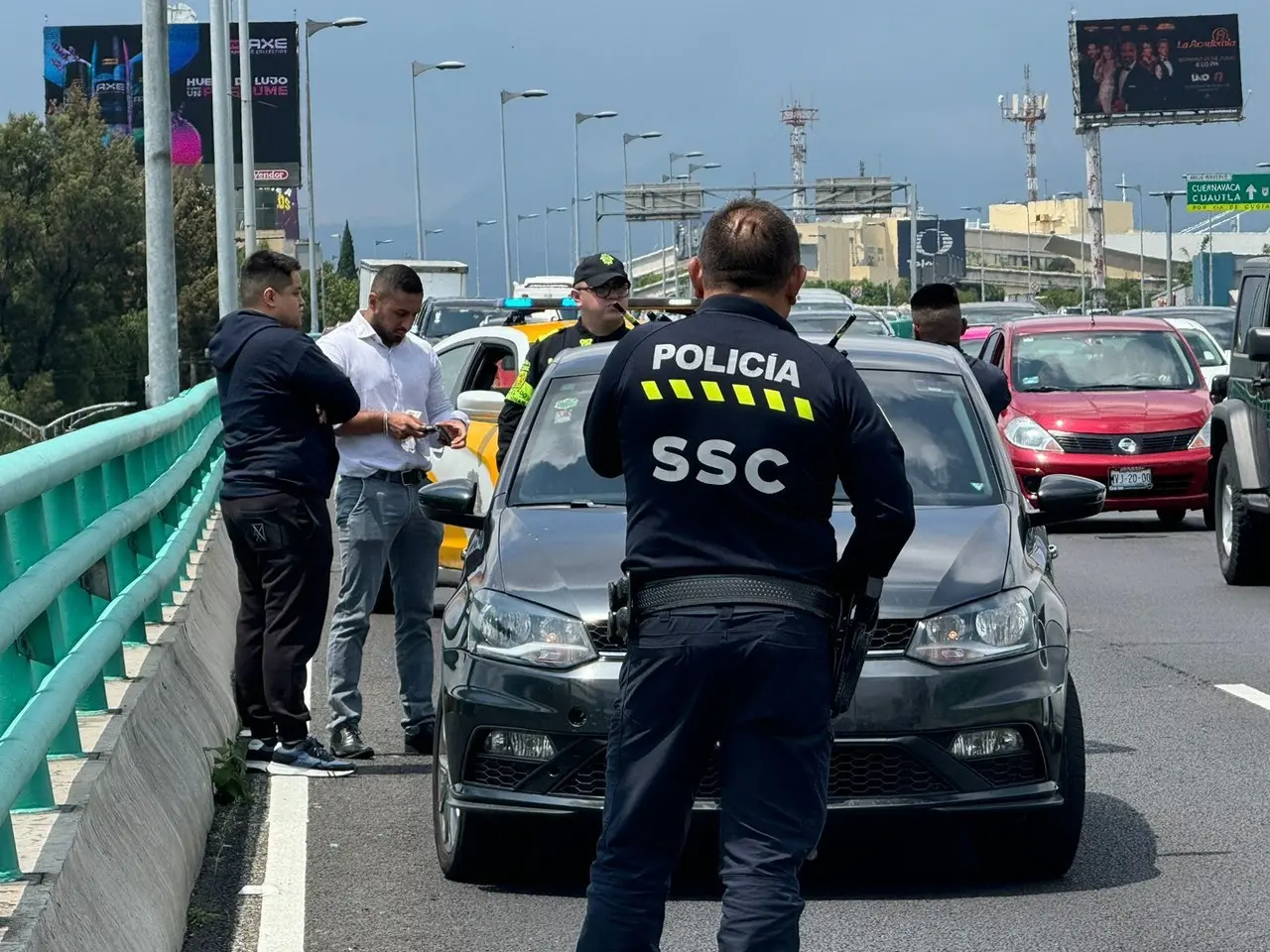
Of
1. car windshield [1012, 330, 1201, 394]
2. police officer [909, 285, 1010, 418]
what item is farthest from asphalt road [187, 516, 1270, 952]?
car windshield [1012, 330, 1201, 394]

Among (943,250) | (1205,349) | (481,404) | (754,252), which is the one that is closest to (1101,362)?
(1205,349)

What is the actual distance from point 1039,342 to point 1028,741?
14165 mm

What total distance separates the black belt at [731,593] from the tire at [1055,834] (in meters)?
2.49

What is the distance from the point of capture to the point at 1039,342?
20609mm

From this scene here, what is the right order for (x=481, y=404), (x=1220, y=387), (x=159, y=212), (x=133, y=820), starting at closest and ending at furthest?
(x=133, y=820) → (x=481, y=404) → (x=1220, y=387) → (x=159, y=212)

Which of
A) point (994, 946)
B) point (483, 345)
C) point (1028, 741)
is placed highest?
point (483, 345)

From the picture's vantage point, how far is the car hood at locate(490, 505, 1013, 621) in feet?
22.3

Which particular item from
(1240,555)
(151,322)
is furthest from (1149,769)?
(151,322)

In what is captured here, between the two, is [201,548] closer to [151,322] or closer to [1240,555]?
[151,322]

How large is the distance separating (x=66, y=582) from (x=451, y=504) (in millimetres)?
2640

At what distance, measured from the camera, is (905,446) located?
8.09 m

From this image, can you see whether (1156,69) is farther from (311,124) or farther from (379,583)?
(379,583)

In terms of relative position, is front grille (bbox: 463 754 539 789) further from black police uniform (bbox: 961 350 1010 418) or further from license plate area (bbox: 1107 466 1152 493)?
license plate area (bbox: 1107 466 1152 493)

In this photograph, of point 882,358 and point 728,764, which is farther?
point 882,358
